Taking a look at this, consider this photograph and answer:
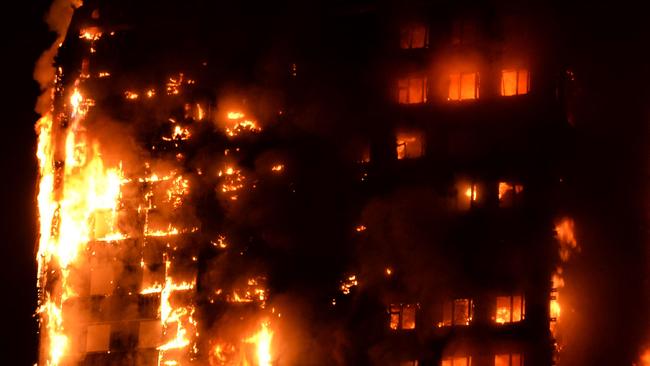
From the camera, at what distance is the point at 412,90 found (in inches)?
660

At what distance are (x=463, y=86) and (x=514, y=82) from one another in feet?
4.52

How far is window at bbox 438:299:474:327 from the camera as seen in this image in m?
15.4

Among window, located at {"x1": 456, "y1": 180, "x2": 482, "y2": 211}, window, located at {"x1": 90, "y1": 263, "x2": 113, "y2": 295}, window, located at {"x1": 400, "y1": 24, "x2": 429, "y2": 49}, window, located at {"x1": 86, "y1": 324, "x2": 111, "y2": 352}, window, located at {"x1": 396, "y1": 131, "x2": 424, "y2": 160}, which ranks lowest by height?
→ window, located at {"x1": 86, "y1": 324, "x2": 111, "y2": 352}

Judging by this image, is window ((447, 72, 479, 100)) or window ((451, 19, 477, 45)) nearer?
window ((447, 72, 479, 100))

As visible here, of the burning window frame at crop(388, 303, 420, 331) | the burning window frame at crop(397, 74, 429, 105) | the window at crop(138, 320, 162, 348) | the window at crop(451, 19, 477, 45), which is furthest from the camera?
the burning window frame at crop(397, 74, 429, 105)

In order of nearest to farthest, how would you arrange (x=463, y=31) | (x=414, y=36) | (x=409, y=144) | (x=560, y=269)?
1. (x=560, y=269)
2. (x=409, y=144)
3. (x=463, y=31)
4. (x=414, y=36)

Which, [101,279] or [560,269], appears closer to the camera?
[560,269]

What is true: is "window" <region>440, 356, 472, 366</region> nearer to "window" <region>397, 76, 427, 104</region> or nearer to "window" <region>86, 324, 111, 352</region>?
"window" <region>397, 76, 427, 104</region>

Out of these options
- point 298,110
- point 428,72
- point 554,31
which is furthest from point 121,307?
point 554,31

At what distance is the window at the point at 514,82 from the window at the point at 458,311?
5798 mm

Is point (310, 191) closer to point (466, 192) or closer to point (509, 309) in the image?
point (466, 192)

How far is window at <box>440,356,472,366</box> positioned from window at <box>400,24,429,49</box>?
8.55m

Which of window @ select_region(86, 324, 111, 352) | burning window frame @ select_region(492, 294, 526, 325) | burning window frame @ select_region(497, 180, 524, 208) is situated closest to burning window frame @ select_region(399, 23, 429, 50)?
burning window frame @ select_region(497, 180, 524, 208)

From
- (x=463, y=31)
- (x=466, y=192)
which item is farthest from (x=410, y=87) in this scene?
(x=466, y=192)
